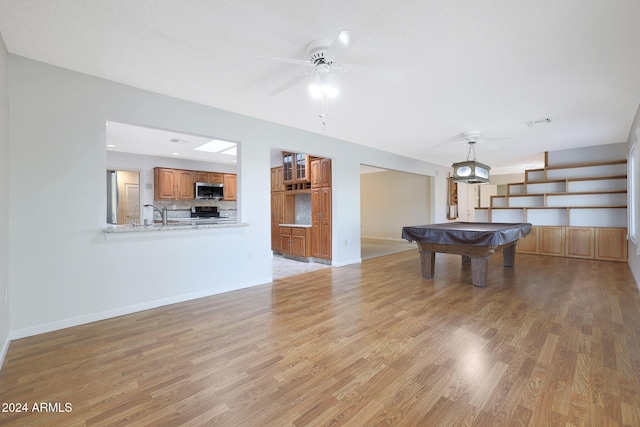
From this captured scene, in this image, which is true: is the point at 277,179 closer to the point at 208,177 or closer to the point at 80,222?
the point at 208,177

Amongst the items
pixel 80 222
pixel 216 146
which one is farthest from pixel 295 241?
pixel 80 222

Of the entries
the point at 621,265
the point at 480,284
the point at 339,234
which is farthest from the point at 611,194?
the point at 339,234

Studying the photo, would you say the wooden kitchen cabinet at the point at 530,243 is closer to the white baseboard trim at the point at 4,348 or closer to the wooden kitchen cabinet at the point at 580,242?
the wooden kitchen cabinet at the point at 580,242

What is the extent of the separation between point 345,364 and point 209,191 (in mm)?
6656

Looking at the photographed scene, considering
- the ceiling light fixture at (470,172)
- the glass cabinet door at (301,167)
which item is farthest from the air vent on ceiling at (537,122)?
the glass cabinet door at (301,167)

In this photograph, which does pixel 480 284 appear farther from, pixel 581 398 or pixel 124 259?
pixel 124 259

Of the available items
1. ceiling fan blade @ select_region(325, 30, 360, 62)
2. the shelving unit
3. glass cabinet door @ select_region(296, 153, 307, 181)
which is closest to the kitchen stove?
glass cabinet door @ select_region(296, 153, 307, 181)

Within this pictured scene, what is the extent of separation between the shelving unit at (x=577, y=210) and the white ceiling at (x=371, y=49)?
117 inches

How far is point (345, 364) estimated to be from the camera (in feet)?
6.81

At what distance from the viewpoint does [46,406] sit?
5.42ft

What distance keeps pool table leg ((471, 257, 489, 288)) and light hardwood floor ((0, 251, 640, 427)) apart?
1.51ft

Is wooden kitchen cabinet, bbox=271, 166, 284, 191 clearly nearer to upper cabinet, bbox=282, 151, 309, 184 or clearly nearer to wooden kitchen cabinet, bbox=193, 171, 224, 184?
upper cabinet, bbox=282, 151, 309, 184

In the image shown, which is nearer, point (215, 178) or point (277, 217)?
point (277, 217)

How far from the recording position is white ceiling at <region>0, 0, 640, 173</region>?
1952 millimetres
